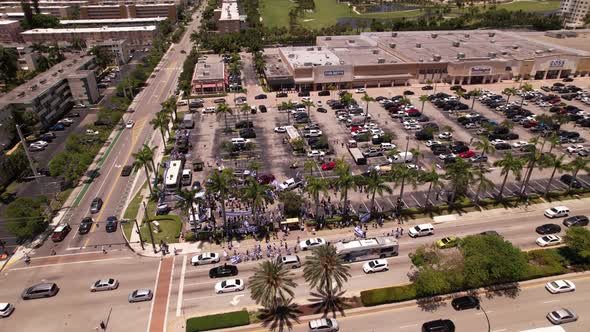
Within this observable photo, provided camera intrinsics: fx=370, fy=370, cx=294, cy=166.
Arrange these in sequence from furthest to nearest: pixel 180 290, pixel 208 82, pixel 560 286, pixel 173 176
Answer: pixel 208 82
pixel 173 176
pixel 180 290
pixel 560 286

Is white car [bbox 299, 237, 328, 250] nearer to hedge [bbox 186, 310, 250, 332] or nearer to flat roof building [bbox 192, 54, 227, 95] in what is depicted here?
hedge [bbox 186, 310, 250, 332]

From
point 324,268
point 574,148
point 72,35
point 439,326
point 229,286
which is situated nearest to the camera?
point 324,268

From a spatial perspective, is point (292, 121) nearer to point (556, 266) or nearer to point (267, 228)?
point (267, 228)

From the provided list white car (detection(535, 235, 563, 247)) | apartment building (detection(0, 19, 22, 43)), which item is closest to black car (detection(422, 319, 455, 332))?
white car (detection(535, 235, 563, 247))

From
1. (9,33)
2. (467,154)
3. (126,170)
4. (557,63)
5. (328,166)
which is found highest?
(9,33)

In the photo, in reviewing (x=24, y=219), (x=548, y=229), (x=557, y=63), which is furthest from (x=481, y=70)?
(x=24, y=219)

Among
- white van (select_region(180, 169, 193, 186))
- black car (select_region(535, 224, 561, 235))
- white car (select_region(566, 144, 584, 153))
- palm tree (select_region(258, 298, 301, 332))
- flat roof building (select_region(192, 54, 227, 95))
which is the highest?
flat roof building (select_region(192, 54, 227, 95))

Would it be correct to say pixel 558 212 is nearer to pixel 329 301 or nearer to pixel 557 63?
pixel 329 301
